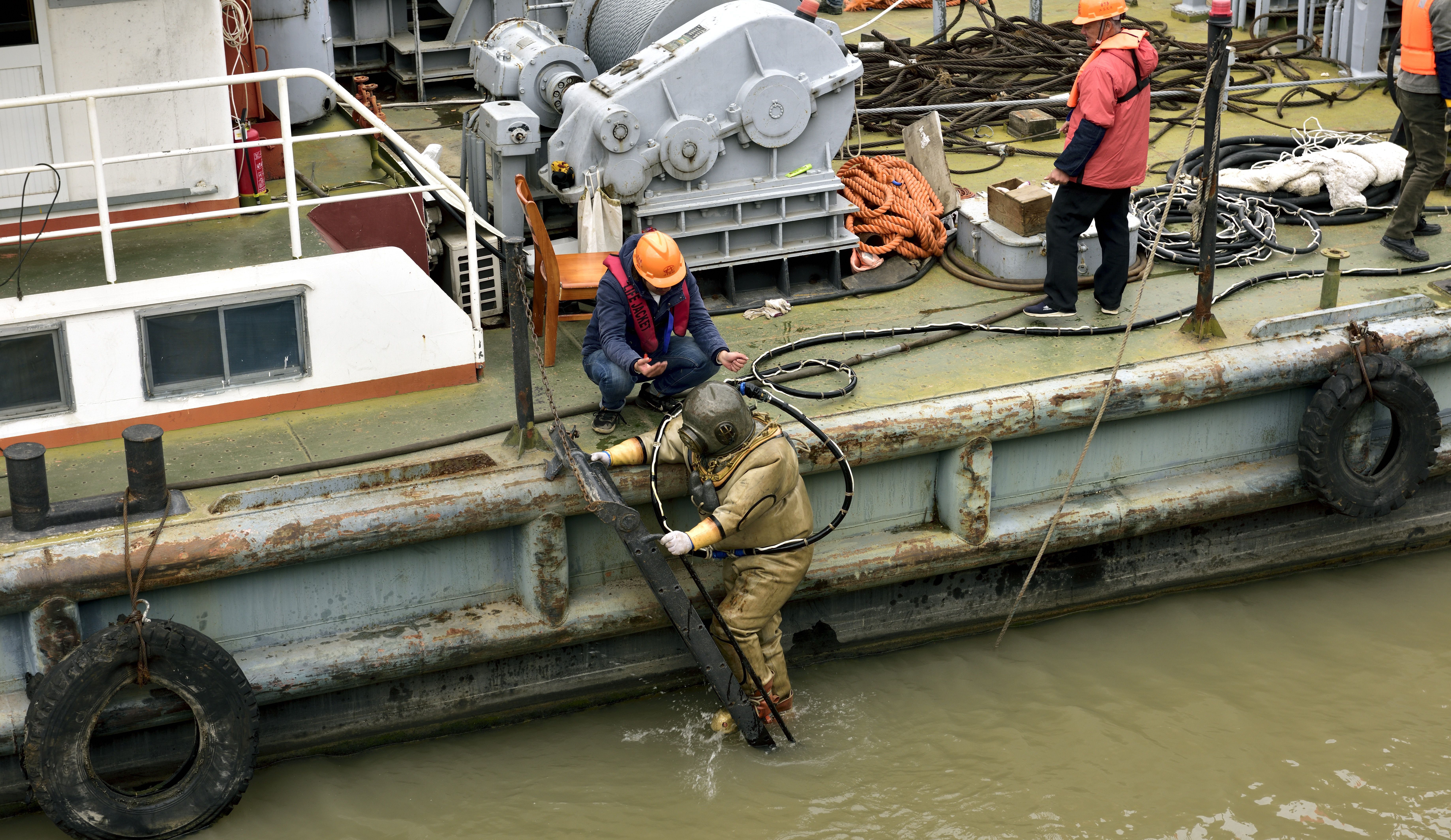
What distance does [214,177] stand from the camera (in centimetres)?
659

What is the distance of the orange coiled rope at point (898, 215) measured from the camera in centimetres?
752

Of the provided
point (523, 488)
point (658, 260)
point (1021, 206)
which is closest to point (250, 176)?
point (658, 260)

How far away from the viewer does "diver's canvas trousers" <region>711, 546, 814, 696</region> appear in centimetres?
561

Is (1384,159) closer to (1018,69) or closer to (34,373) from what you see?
(1018,69)

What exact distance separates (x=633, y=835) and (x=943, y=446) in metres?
2.03

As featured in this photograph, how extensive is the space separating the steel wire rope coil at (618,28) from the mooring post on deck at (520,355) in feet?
7.11

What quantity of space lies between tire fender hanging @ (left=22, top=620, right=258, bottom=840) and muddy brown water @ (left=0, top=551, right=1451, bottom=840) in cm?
21

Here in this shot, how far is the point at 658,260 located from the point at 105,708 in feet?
8.58

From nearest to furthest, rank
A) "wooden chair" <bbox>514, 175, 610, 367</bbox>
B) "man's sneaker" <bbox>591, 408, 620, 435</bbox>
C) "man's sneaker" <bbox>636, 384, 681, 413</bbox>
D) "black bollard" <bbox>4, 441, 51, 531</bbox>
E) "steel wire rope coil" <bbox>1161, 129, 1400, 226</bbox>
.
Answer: "black bollard" <bbox>4, 441, 51, 531</bbox>
"man's sneaker" <bbox>591, 408, 620, 435</bbox>
"man's sneaker" <bbox>636, 384, 681, 413</bbox>
"wooden chair" <bbox>514, 175, 610, 367</bbox>
"steel wire rope coil" <bbox>1161, 129, 1400, 226</bbox>

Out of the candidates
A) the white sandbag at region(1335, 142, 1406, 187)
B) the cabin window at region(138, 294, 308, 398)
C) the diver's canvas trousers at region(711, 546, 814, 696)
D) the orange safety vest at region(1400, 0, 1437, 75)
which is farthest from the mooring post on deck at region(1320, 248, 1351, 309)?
the cabin window at region(138, 294, 308, 398)

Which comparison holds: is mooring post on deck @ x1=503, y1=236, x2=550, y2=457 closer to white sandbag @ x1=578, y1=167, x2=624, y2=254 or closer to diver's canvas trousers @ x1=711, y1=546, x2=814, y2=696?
diver's canvas trousers @ x1=711, y1=546, x2=814, y2=696

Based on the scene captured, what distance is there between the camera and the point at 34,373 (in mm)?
5500

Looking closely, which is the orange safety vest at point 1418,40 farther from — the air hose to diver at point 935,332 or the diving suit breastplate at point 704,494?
the diving suit breastplate at point 704,494

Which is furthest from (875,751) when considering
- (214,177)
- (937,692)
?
(214,177)
